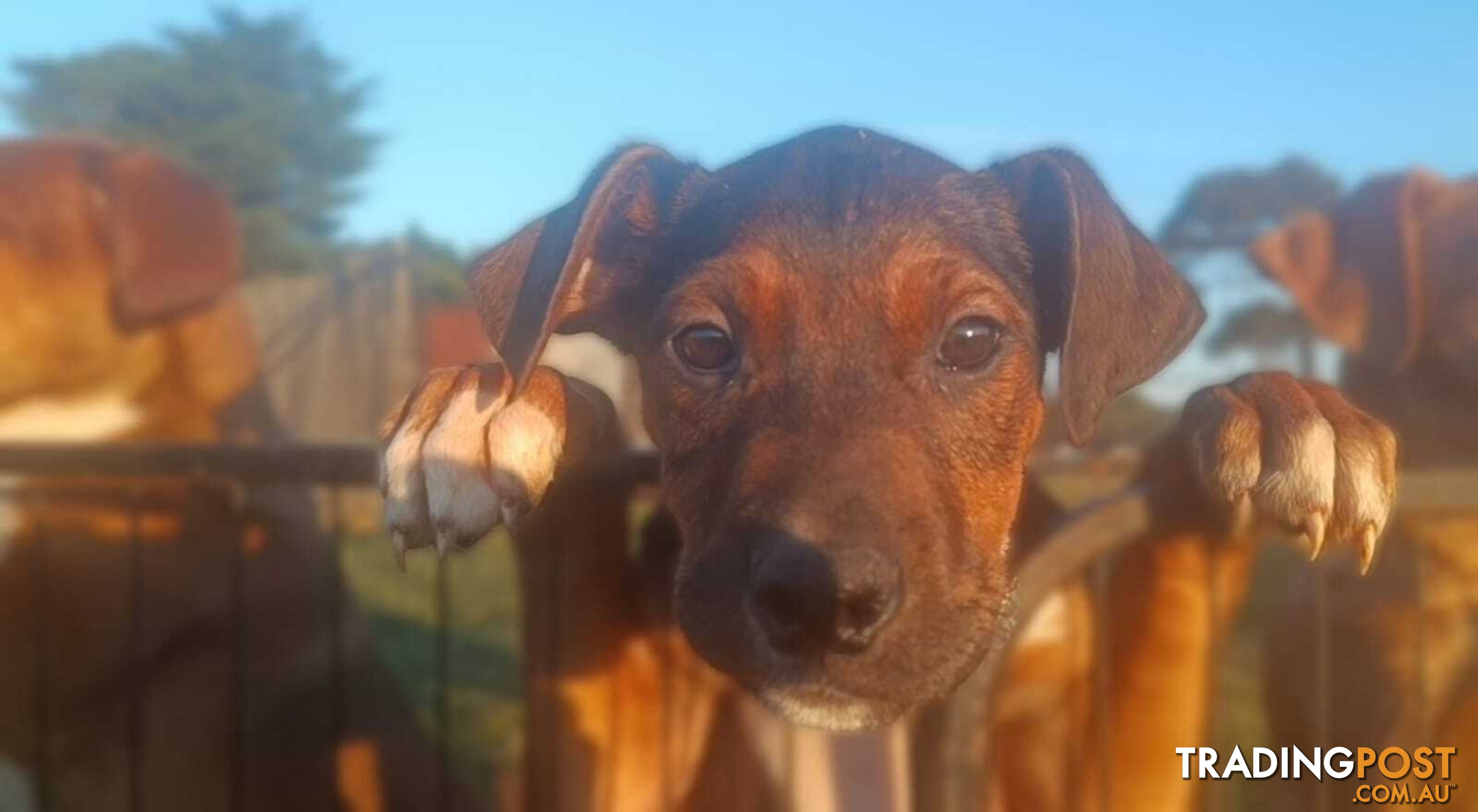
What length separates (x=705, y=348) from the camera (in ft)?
5.66

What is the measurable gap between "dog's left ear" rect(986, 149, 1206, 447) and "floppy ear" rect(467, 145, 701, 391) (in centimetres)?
57

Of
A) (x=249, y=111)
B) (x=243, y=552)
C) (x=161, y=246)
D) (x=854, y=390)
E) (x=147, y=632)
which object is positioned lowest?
(x=147, y=632)

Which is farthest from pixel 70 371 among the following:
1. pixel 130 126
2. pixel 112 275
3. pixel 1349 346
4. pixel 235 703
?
pixel 130 126

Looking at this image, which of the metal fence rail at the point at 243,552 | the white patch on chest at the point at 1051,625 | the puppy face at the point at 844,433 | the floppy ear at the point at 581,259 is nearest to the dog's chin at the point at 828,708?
the puppy face at the point at 844,433

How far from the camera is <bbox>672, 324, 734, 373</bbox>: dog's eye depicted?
171cm

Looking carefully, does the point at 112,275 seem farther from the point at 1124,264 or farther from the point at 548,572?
the point at 1124,264

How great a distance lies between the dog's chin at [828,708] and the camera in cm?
141

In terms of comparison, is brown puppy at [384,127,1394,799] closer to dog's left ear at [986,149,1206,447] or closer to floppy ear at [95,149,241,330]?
dog's left ear at [986,149,1206,447]

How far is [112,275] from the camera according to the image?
422cm

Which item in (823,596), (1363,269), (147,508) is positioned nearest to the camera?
(823,596)

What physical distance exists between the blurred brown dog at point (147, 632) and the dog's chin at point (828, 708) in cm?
224

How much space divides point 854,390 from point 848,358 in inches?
2.2

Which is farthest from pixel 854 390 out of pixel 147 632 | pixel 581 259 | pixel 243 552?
pixel 147 632

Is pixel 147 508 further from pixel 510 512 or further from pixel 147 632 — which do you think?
pixel 510 512
